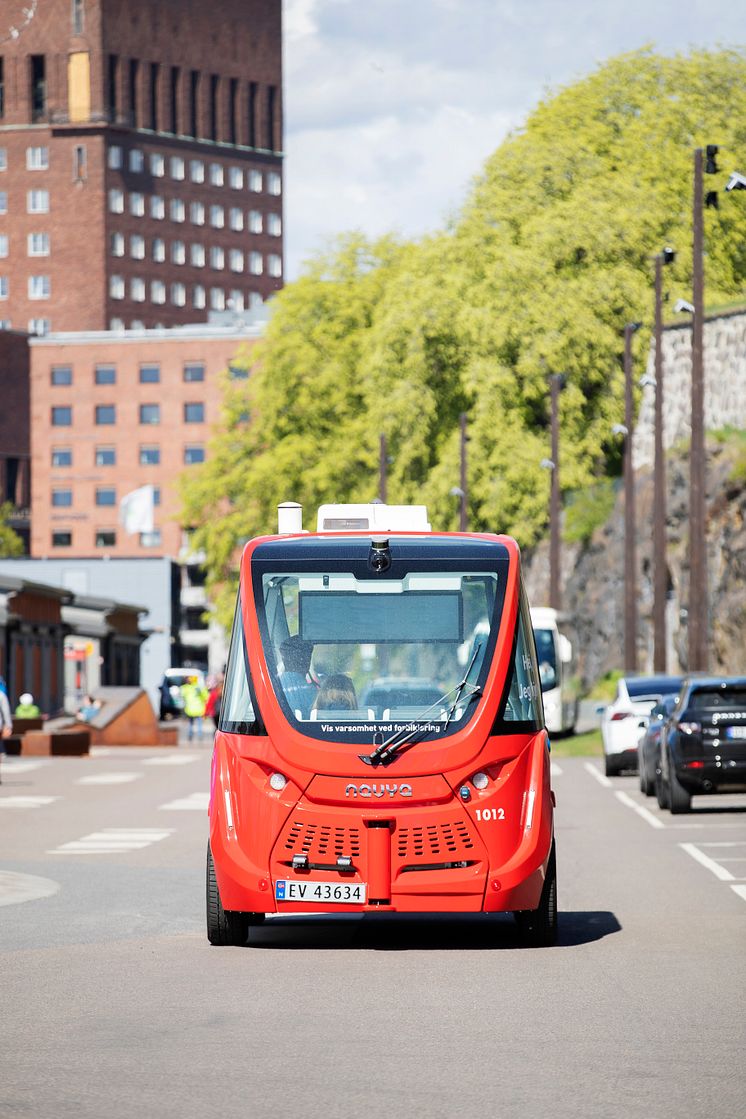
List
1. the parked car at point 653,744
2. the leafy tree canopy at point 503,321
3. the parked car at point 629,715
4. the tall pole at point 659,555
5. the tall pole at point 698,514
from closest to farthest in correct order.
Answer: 1. the parked car at point 653,744
2. the parked car at point 629,715
3. the tall pole at point 698,514
4. the tall pole at point 659,555
5. the leafy tree canopy at point 503,321

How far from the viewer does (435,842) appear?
1282 centimetres

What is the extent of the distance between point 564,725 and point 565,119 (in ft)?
103

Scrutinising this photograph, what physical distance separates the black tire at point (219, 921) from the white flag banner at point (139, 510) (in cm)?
11302

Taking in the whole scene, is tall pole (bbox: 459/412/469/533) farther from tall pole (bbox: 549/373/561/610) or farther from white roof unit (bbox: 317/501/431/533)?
white roof unit (bbox: 317/501/431/533)

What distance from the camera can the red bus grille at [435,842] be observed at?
42.0 feet

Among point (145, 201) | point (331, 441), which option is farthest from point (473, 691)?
point (145, 201)

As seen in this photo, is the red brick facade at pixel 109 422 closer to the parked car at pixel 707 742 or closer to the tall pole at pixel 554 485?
the tall pole at pixel 554 485

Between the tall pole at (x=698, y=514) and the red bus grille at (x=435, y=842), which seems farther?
the tall pole at (x=698, y=514)

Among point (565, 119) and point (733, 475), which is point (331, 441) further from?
point (733, 475)

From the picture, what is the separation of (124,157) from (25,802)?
129 m

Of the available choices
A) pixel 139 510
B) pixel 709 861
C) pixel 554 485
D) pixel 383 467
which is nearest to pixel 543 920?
pixel 709 861

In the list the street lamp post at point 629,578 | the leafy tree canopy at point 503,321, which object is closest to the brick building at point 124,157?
the leafy tree canopy at point 503,321

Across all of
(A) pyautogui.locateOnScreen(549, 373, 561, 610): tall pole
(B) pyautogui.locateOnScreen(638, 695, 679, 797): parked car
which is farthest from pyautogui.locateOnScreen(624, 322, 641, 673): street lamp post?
(B) pyautogui.locateOnScreen(638, 695, 679, 797): parked car

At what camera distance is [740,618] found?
52.3 metres
